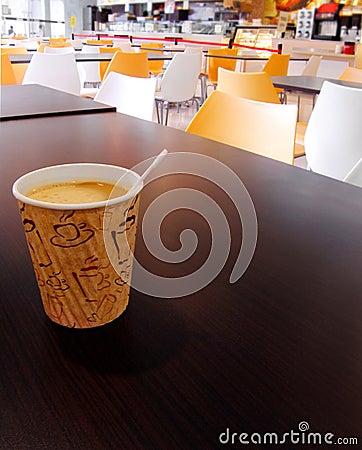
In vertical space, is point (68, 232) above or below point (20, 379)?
above

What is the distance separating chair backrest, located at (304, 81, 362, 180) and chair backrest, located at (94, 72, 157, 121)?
28.2 inches

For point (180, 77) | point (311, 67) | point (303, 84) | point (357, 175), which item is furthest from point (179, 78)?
point (357, 175)

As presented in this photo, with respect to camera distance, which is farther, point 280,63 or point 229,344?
point 280,63

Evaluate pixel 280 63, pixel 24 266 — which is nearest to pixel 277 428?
pixel 24 266

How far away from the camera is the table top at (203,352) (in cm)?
35

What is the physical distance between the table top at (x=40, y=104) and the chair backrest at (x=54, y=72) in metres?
1.38

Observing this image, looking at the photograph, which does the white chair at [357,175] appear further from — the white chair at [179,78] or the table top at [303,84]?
the white chair at [179,78]

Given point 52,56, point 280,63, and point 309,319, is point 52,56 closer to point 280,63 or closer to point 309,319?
point 280,63

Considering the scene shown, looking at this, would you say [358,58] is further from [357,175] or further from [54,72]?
[357,175]

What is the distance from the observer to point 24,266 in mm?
565

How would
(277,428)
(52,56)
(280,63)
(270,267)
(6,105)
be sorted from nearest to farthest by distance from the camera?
(277,428) → (270,267) → (6,105) → (52,56) → (280,63)

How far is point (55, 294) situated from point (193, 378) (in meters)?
0.14

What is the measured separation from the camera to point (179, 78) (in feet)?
14.7

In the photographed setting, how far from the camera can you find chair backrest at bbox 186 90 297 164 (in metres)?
1.52
